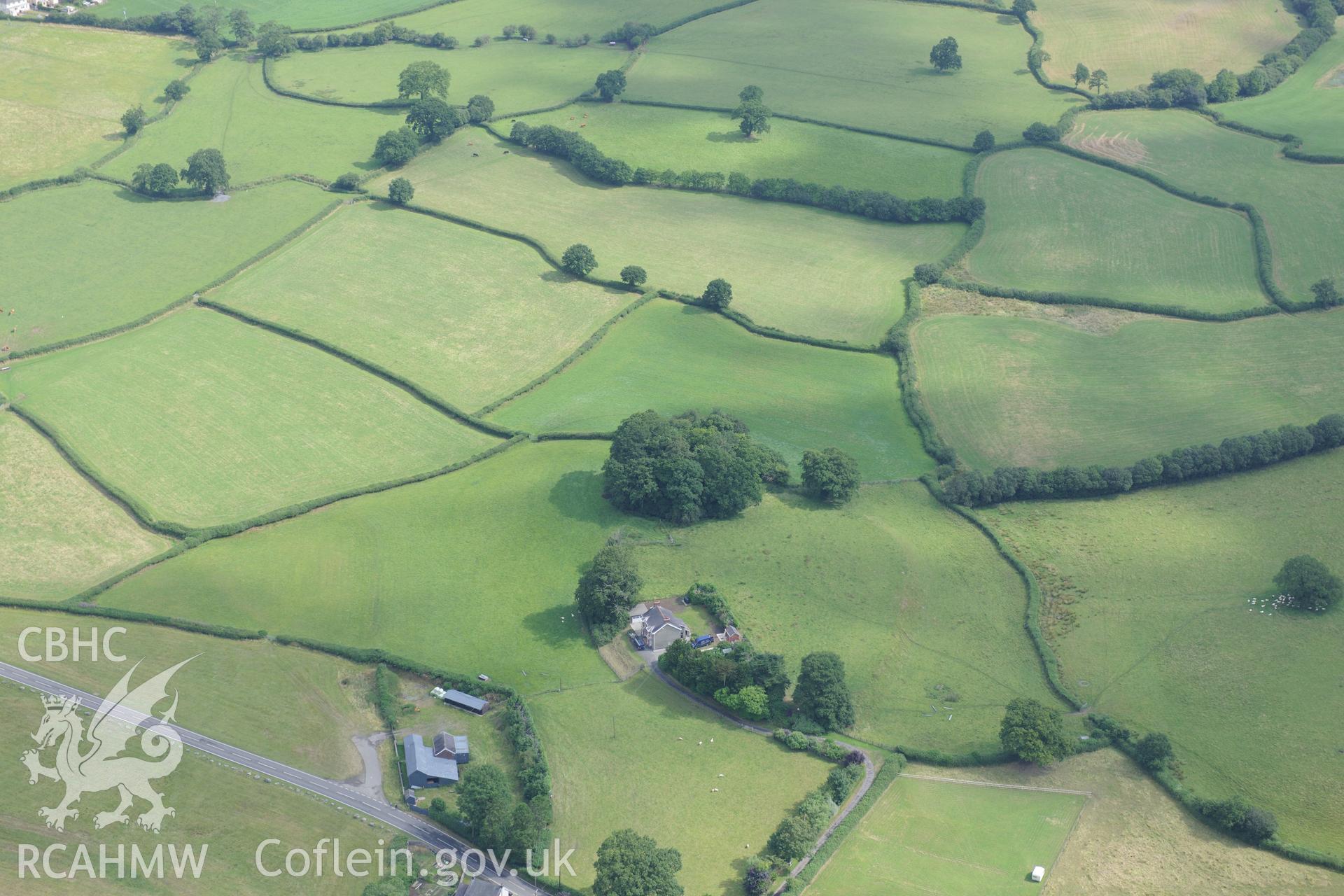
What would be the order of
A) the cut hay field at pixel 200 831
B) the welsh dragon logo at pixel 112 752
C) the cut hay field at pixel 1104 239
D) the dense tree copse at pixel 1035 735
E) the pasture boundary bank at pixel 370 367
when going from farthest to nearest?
the cut hay field at pixel 1104 239 < the pasture boundary bank at pixel 370 367 < the dense tree copse at pixel 1035 735 < the welsh dragon logo at pixel 112 752 < the cut hay field at pixel 200 831

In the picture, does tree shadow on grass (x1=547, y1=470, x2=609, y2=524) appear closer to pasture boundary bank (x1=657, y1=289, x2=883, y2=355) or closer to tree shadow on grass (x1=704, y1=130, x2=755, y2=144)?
pasture boundary bank (x1=657, y1=289, x2=883, y2=355)

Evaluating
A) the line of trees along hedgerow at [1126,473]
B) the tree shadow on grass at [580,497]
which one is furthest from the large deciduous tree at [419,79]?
the line of trees along hedgerow at [1126,473]

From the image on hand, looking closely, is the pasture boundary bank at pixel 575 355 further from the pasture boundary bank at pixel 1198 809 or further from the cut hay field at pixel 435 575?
the pasture boundary bank at pixel 1198 809

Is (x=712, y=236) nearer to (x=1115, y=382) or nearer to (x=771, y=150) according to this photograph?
(x=771, y=150)

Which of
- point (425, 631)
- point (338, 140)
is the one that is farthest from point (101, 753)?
point (338, 140)

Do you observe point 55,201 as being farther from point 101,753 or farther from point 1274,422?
point 1274,422

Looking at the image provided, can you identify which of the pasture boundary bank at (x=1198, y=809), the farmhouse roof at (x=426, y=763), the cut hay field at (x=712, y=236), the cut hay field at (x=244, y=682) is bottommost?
the cut hay field at (x=244, y=682)
